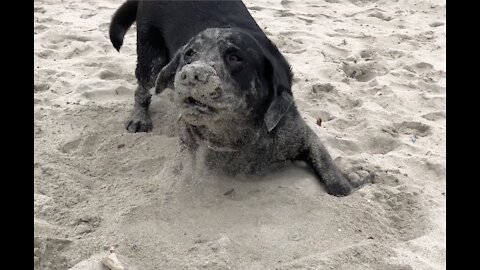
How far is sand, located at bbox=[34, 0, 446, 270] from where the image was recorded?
2691 mm

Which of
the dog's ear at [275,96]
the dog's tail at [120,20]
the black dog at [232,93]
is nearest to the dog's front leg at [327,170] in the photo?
the black dog at [232,93]

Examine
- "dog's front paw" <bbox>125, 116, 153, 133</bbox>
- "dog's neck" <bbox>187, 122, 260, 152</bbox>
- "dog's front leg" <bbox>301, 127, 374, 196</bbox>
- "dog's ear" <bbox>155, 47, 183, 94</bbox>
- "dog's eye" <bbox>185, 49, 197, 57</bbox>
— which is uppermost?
"dog's eye" <bbox>185, 49, 197, 57</bbox>

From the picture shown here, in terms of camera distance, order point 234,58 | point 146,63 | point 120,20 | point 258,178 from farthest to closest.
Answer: point 120,20
point 146,63
point 258,178
point 234,58

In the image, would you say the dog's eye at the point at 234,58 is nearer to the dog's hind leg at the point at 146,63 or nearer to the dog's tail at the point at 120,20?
the dog's hind leg at the point at 146,63

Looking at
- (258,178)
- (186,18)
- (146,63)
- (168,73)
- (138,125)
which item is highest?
(186,18)

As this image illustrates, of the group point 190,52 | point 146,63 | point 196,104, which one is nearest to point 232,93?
point 196,104

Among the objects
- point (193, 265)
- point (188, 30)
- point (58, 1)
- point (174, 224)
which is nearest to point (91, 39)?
point (58, 1)

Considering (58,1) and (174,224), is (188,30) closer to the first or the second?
(174,224)

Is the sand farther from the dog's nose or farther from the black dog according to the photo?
the dog's nose

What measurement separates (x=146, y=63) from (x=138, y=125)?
0.42m

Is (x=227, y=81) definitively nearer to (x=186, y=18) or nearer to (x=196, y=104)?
(x=196, y=104)

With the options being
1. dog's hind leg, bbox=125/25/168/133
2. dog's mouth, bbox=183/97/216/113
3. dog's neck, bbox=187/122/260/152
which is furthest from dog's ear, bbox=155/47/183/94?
dog's hind leg, bbox=125/25/168/133

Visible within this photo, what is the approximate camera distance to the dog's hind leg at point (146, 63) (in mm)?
3941

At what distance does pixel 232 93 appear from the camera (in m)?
2.84
